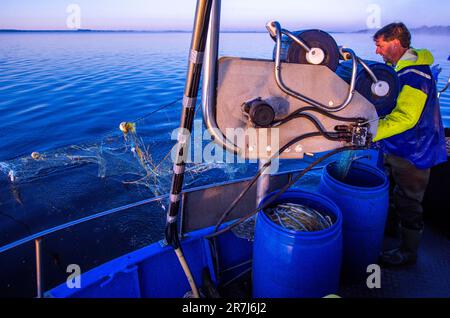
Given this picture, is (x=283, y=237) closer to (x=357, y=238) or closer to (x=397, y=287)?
(x=357, y=238)

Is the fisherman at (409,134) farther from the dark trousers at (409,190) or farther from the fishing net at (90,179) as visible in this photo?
the fishing net at (90,179)

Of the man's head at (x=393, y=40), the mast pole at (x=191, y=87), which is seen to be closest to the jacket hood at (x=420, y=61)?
the man's head at (x=393, y=40)

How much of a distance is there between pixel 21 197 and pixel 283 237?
22.6 feet

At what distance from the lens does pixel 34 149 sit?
344 inches

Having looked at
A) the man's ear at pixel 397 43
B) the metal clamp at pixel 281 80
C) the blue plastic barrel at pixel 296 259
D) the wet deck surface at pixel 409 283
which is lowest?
the wet deck surface at pixel 409 283

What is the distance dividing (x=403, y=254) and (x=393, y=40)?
2001 millimetres

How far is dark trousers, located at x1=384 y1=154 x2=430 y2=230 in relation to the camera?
2727 mm

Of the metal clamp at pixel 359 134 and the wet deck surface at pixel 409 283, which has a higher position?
the metal clamp at pixel 359 134

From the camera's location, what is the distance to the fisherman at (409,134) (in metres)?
2.24

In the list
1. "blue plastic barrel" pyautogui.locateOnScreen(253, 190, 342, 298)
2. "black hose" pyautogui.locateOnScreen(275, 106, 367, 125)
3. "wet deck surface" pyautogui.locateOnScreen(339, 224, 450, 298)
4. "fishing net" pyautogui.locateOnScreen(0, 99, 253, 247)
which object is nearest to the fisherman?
"wet deck surface" pyautogui.locateOnScreen(339, 224, 450, 298)

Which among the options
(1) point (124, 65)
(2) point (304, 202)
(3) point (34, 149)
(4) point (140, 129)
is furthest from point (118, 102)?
(2) point (304, 202)

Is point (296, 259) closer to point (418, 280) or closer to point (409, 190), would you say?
point (409, 190)

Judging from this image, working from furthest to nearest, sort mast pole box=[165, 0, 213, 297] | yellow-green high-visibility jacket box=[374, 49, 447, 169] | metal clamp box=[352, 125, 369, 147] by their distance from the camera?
yellow-green high-visibility jacket box=[374, 49, 447, 169] → metal clamp box=[352, 125, 369, 147] → mast pole box=[165, 0, 213, 297]

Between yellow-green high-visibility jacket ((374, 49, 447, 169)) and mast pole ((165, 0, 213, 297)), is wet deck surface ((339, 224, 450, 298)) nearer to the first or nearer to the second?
yellow-green high-visibility jacket ((374, 49, 447, 169))
